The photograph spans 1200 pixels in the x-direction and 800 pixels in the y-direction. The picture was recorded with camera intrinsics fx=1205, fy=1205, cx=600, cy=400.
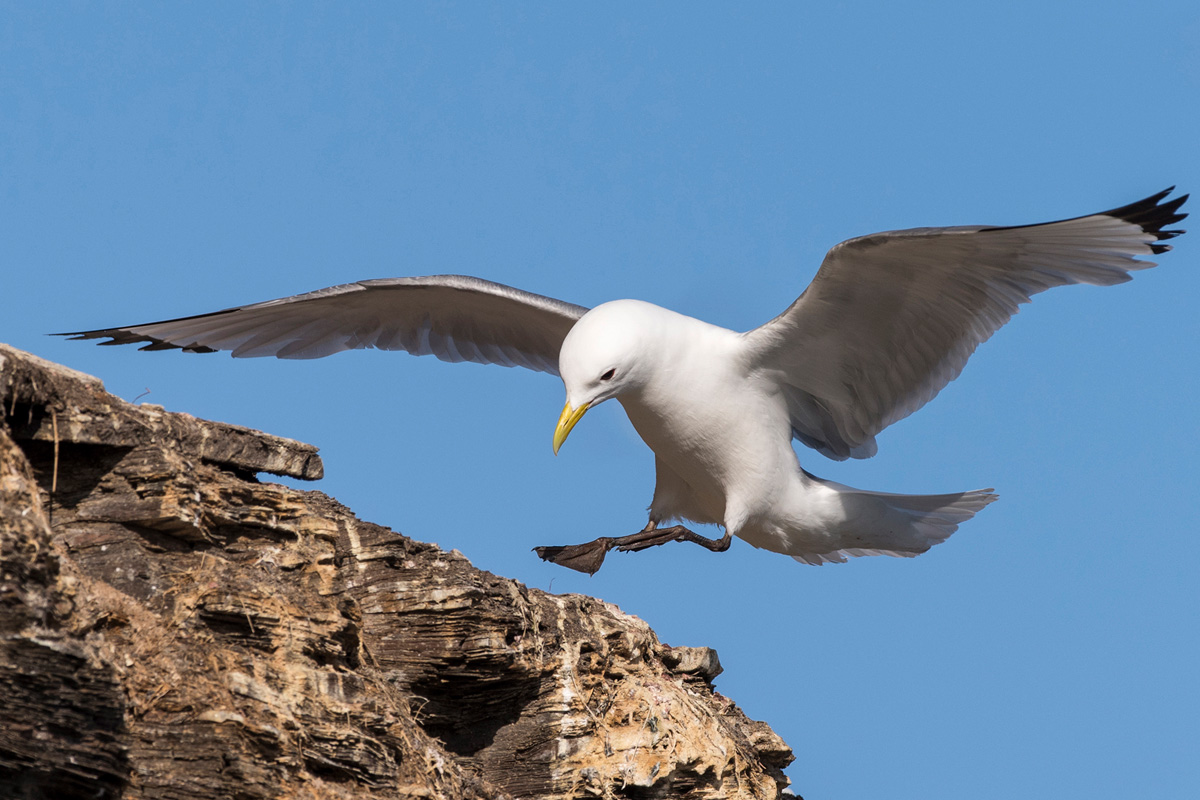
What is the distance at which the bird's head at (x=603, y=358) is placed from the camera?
749cm

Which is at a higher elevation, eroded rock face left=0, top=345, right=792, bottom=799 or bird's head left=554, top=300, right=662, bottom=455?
bird's head left=554, top=300, right=662, bottom=455

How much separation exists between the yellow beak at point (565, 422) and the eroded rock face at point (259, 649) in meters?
1.01

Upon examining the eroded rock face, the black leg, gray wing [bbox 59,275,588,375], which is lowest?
the eroded rock face

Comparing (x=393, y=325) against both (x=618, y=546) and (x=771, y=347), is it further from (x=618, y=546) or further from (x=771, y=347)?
(x=771, y=347)

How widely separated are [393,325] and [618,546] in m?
2.72

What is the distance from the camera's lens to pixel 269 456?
6.10m

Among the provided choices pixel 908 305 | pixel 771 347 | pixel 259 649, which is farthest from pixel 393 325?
pixel 259 649

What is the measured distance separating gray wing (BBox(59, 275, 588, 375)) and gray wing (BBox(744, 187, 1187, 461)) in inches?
74.0

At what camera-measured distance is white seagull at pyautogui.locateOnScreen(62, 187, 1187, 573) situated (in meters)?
7.30

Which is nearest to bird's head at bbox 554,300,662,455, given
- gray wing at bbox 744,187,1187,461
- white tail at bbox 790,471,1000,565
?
gray wing at bbox 744,187,1187,461

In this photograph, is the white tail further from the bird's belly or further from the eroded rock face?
the eroded rock face

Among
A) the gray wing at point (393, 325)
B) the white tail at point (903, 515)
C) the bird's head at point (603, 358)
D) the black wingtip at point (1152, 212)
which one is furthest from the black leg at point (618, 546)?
the black wingtip at point (1152, 212)

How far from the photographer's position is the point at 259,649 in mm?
5156

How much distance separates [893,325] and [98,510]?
16.9 feet
